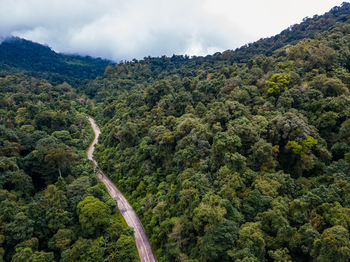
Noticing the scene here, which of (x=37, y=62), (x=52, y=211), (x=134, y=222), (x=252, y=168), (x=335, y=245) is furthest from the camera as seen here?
(x=37, y=62)

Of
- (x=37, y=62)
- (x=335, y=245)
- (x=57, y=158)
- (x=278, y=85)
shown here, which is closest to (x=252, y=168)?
(x=335, y=245)

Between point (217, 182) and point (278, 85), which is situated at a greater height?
point (278, 85)

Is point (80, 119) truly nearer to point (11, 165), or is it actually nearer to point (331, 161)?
point (11, 165)

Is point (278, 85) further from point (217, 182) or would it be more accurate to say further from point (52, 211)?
point (52, 211)

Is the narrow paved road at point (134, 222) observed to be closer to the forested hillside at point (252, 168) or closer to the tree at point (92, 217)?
the forested hillside at point (252, 168)

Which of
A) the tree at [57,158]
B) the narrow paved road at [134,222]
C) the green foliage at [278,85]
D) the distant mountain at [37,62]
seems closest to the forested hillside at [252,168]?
the green foliage at [278,85]

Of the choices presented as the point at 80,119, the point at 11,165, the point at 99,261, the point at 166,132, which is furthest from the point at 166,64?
the point at 99,261
